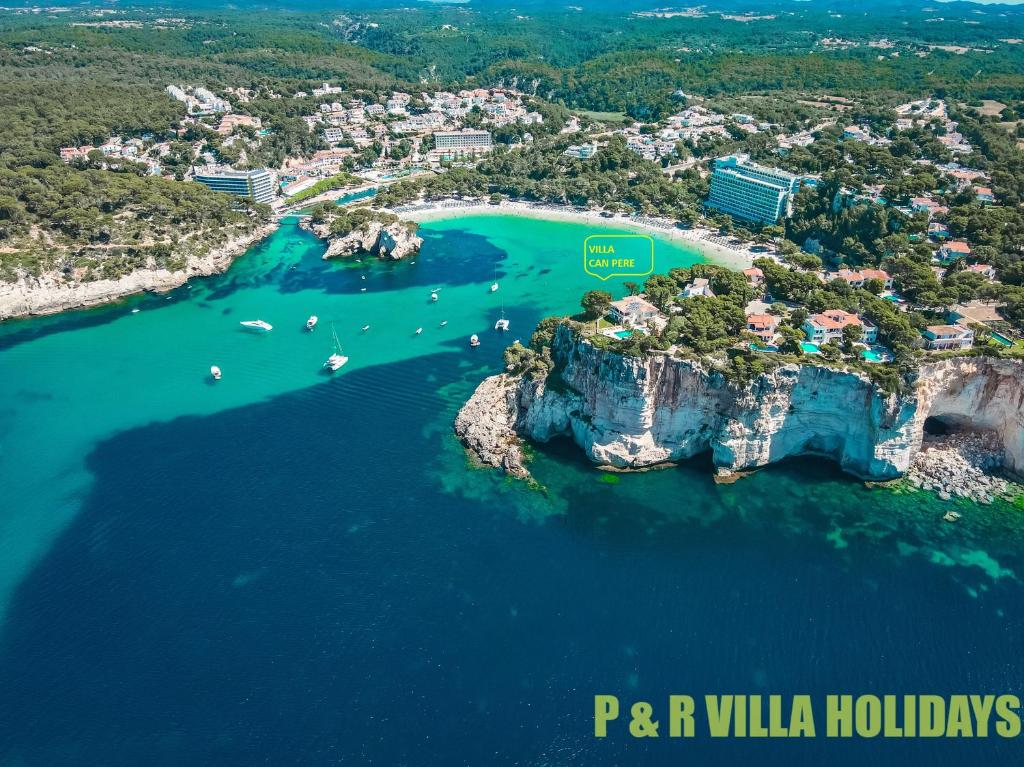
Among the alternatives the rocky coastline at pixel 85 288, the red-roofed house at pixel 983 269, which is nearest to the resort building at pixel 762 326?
the red-roofed house at pixel 983 269

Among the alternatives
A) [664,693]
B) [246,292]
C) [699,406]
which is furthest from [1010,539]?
[246,292]

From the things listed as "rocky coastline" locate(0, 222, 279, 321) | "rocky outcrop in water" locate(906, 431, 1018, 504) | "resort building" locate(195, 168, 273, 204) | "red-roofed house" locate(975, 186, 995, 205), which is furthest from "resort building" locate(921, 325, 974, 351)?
"resort building" locate(195, 168, 273, 204)

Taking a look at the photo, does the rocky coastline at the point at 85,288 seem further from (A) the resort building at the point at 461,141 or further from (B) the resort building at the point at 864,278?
(B) the resort building at the point at 864,278

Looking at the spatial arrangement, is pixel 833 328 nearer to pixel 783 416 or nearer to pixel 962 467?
pixel 783 416

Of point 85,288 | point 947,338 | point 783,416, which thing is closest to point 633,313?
point 783,416

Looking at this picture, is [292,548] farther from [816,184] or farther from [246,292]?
[816,184]
